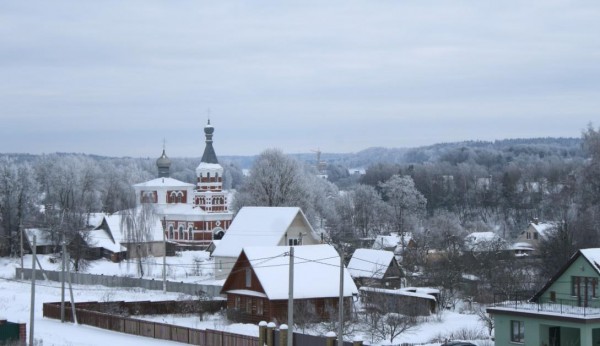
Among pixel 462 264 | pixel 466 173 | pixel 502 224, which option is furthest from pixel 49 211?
pixel 466 173

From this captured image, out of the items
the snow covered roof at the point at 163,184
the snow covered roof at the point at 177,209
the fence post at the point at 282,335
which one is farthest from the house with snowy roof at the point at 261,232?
the snow covered roof at the point at 163,184

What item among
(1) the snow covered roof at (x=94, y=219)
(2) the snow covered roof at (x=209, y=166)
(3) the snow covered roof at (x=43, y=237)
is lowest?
(3) the snow covered roof at (x=43, y=237)

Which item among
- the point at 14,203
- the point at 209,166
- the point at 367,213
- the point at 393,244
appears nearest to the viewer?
the point at 14,203

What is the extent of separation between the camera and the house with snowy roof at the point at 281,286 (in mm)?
44062

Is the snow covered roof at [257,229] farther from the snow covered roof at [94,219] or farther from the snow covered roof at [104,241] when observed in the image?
the snow covered roof at [94,219]

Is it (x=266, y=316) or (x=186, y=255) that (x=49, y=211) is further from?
(x=266, y=316)

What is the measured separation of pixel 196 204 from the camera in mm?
96062

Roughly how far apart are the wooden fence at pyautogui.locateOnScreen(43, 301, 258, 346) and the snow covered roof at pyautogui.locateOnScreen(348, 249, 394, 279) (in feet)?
41.9

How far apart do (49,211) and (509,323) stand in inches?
2503

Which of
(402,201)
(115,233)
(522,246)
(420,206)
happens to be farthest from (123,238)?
(420,206)

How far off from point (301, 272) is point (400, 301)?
15.6 ft

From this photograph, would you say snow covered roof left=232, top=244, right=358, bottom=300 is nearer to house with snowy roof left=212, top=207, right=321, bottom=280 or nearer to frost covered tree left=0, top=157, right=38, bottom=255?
house with snowy roof left=212, top=207, right=321, bottom=280

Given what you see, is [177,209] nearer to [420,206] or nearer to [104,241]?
[104,241]

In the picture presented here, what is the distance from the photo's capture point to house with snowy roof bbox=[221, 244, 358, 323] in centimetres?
4406
